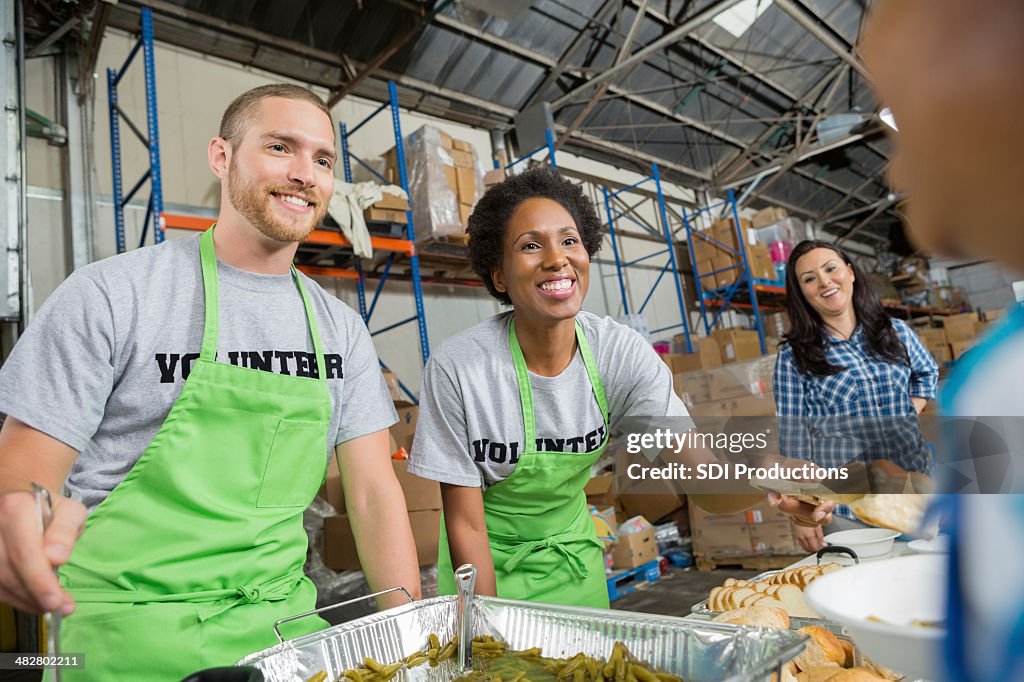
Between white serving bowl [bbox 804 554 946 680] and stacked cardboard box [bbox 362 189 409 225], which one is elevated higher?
stacked cardboard box [bbox 362 189 409 225]

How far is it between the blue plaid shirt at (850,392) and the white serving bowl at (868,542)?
0.47 meters

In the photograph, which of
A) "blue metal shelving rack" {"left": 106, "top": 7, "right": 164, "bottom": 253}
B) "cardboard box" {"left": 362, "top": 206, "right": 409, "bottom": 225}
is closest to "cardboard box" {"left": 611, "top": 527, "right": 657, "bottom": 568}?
"cardboard box" {"left": 362, "top": 206, "right": 409, "bottom": 225}

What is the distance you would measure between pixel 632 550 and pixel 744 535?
95 cm

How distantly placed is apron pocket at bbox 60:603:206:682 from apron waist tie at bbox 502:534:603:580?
29.8 inches

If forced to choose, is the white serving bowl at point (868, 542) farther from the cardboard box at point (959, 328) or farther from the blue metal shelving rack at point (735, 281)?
the cardboard box at point (959, 328)

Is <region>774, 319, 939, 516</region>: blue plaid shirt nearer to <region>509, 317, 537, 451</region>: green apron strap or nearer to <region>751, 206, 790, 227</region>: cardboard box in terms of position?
<region>509, 317, 537, 451</region>: green apron strap

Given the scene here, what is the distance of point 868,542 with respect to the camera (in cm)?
161

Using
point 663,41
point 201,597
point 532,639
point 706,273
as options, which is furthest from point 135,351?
point 706,273

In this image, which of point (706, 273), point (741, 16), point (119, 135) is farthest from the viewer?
point (706, 273)

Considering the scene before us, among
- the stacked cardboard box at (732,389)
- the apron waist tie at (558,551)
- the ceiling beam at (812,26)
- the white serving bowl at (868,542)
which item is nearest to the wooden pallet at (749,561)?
the stacked cardboard box at (732,389)

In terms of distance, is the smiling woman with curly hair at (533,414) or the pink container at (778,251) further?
the pink container at (778,251)

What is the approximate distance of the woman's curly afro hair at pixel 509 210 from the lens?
1.85 meters

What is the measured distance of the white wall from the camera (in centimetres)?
440

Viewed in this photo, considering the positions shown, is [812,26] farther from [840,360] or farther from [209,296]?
[209,296]
